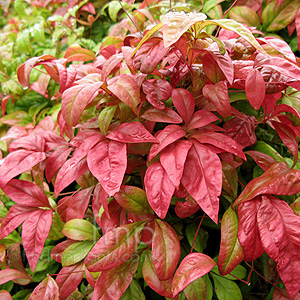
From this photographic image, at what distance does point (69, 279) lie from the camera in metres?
0.70

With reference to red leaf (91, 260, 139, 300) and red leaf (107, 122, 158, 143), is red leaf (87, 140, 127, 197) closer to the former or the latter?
red leaf (107, 122, 158, 143)

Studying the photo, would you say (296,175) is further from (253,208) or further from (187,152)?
A: (187,152)

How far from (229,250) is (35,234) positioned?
451 millimetres

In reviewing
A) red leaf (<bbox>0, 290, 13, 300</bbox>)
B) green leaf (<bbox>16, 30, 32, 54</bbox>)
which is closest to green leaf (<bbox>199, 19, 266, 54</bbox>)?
red leaf (<bbox>0, 290, 13, 300</bbox>)

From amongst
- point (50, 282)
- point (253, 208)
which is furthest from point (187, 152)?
point (50, 282)

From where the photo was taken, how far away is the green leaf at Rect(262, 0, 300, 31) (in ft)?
3.34

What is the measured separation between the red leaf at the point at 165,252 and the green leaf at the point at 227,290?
0.68ft

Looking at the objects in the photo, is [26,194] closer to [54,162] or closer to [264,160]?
[54,162]

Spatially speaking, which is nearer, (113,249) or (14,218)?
(113,249)

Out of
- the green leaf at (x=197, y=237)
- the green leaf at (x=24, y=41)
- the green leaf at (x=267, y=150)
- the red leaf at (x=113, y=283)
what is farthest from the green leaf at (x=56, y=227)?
the green leaf at (x=24, y=41)

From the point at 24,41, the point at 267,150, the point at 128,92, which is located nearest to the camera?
the point at 128,92

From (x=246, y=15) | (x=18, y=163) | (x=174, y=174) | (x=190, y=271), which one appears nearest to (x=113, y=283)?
(x=190, y=271)

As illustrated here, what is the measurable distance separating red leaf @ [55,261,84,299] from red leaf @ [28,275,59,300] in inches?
1.5

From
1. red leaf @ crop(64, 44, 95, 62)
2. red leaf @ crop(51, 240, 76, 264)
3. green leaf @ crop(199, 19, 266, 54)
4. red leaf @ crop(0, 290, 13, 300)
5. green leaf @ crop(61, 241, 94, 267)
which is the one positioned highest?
green leaf @ crop(199, 19, 266, 54)
